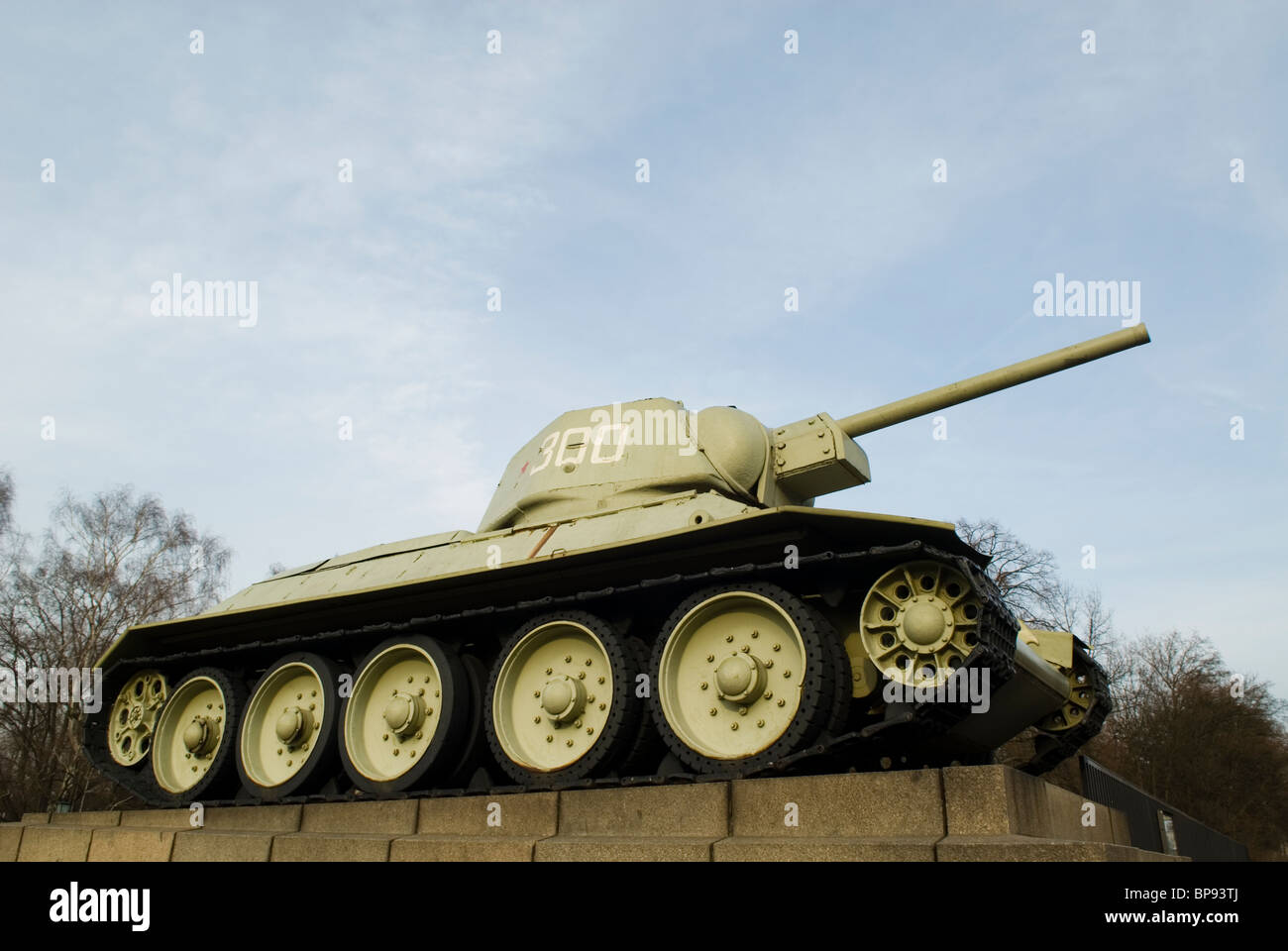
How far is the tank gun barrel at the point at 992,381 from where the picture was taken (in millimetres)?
10828

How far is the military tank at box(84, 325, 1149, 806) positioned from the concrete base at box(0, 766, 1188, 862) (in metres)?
0.29

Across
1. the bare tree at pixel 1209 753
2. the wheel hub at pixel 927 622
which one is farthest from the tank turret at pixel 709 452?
the bare tree at pixel 1209 753

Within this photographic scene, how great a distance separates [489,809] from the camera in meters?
8.96

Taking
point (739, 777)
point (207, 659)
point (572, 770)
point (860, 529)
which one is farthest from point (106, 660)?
point (860, 529)

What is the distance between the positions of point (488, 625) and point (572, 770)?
207 cm

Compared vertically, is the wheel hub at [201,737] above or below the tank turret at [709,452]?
below

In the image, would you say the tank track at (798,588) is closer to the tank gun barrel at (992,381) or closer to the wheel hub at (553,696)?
the wheel hub at (553,696)

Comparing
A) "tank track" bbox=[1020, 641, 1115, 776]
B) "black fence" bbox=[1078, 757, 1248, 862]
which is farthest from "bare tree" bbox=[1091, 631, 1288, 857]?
"tank track" bbox=[1020, 641, 1115, 776]

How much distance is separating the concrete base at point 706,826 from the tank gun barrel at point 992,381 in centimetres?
457

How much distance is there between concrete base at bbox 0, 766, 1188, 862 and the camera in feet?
22.4

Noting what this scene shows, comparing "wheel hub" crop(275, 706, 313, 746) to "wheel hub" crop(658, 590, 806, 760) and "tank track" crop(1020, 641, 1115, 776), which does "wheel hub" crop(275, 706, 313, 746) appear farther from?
"tank track" crop(1020, 641, 1115, 776)
